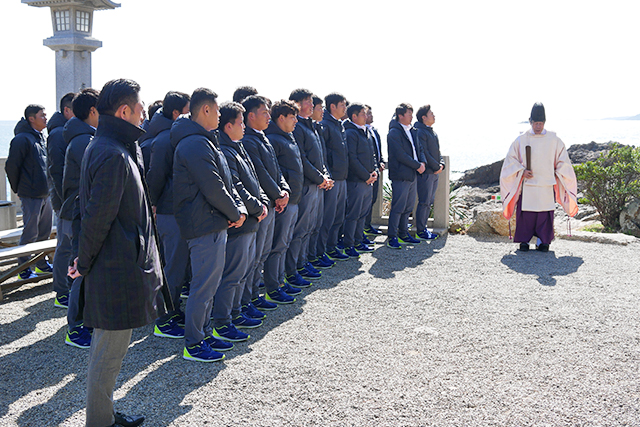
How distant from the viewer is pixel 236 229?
14.8ft

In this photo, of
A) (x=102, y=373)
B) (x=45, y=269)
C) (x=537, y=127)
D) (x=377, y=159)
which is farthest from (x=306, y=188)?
(x=537, y=127)

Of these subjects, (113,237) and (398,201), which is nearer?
(113,237)

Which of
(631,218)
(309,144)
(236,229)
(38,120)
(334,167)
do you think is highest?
(38,120)

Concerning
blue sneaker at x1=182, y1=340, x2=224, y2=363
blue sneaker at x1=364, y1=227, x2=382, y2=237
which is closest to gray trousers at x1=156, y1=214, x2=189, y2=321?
blue sneaker at x1=182, y1=340, x2=224, y2=363

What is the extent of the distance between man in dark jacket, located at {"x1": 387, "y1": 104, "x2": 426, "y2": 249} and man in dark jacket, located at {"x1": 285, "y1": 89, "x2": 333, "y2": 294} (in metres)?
1.91

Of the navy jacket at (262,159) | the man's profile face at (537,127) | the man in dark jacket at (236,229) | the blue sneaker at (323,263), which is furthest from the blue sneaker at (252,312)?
the man's profile face at (537,127)

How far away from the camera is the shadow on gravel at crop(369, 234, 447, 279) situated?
7.10 meters

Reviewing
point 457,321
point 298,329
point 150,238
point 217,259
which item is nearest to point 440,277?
point 457,321

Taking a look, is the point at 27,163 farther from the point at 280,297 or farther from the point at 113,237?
the point at 113,237

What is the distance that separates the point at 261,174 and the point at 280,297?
1.34m

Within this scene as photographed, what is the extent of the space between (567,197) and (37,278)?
22.9ft

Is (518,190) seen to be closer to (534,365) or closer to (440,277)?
(440,277)

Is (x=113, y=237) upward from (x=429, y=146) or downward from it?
downward

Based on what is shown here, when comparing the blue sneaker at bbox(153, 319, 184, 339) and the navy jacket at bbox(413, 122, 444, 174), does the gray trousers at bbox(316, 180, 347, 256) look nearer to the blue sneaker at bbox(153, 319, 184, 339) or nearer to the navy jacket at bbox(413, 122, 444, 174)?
the navy jacket at bbox(413, 122, 444, 174)
